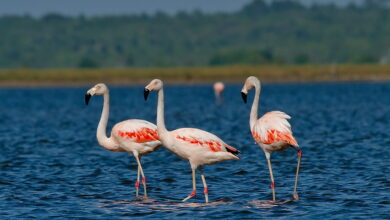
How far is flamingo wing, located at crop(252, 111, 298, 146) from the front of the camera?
44.7 feet

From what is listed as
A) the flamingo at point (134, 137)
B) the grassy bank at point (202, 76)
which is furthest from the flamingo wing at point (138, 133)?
the grassy bank at point (202, 76)

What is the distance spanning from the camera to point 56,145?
24.1m

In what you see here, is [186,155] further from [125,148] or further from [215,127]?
[215,127]

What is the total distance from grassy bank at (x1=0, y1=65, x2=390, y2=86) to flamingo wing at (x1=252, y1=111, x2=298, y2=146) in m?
81.6

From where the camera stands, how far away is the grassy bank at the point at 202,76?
96000mm

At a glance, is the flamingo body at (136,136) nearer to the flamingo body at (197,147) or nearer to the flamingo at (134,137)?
the flamingo at (134,137)

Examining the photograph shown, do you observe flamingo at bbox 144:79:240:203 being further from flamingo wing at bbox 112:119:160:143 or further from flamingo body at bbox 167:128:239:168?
flamingo wing at bbox 112:119:160:143

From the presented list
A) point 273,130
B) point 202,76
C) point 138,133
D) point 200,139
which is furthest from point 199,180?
point 202,76

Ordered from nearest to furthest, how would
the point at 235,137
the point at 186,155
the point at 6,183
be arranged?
the point at 186,155
the point at 6,183
the point at 235,137

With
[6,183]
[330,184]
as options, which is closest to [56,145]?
[6,183]

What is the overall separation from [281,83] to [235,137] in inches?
2830

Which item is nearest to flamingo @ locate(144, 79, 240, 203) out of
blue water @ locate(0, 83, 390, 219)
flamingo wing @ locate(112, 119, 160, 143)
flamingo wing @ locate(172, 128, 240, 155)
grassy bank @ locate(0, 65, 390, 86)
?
flamingo wing @ locate(172, 128, 240, 155)

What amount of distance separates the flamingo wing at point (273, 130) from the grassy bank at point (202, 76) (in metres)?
81.6

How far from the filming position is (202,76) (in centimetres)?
9819
